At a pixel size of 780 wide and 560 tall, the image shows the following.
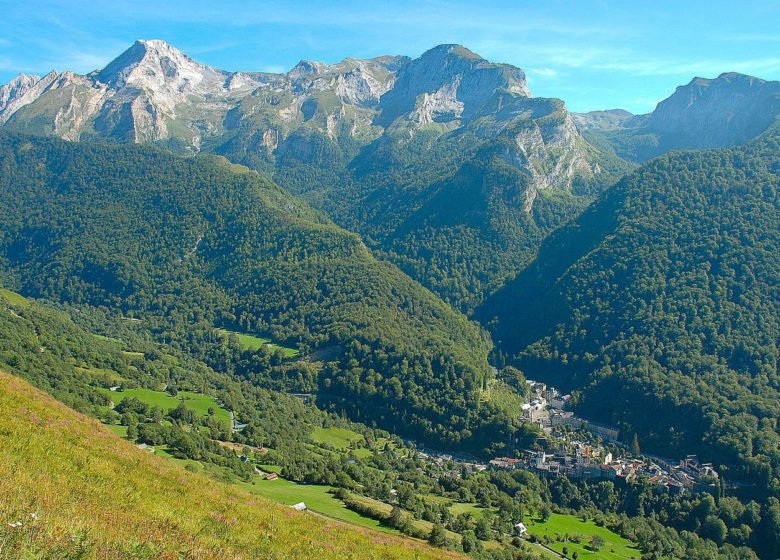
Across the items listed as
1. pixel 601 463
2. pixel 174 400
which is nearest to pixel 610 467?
pixel 601 463

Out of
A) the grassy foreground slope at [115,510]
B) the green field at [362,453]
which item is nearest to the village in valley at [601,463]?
the green field at [362,453]

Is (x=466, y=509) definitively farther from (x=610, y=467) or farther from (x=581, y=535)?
(x=610, y=467)

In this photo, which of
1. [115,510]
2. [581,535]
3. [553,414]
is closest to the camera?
[115,510]

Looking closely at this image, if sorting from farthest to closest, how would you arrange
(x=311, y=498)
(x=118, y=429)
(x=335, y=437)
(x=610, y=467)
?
1. (x=335, y=437)
2. (x=610, y=467)
3. (x=118, y=429)
4. (x=311, y=498)

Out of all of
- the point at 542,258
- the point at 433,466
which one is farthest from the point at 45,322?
the point at 542,258

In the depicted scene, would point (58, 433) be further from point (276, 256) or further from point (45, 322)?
point (276, 256)

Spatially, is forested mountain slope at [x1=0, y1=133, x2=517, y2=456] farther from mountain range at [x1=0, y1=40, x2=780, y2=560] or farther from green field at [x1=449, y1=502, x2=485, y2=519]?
green field at [x1=449, y1=502, x2=485, y2=519]
